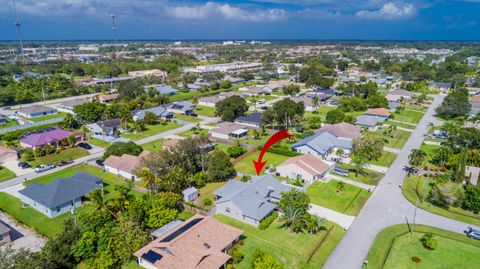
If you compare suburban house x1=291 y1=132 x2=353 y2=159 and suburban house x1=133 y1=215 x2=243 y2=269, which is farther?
suburban house x1=291 y1=132 x2=353 y2=159

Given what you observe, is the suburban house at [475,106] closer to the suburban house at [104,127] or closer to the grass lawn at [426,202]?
the grass lawn at [426,202]

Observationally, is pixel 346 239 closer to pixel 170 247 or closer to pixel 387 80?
pixel 170 247

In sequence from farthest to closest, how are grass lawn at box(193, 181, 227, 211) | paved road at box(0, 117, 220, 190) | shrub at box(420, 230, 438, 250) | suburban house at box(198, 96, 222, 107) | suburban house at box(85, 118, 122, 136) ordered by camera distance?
1. suburban house at box(198, 96, 222, 107)
2. suburban house at box(85, 118, 122, 136)
3. paved road at box(0, 117, 220, 190)
4. grass lawn at box(193, 181, 227, 211)
5. shrub at box(420, 230, 438, 250)

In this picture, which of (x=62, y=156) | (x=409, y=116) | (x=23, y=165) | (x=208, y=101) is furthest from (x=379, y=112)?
(x=23, y=165)

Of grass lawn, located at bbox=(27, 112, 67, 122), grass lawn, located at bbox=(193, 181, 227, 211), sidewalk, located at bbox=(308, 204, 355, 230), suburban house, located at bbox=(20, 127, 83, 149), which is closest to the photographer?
sidewalk, located at bbox=(308, 204, 355, 230)

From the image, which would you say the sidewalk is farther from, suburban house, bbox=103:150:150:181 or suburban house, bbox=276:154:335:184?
suburban house, bbox=103:150:150:181

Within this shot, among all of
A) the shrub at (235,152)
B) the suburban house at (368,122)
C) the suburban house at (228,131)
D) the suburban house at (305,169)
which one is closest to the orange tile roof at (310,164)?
the suburban house at (305,169)

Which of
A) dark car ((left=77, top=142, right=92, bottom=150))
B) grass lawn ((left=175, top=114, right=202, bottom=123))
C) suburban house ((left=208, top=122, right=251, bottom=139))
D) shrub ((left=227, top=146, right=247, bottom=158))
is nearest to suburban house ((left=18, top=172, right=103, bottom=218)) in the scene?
dark car ((left=77, top=142, right=92, bottom=150))
